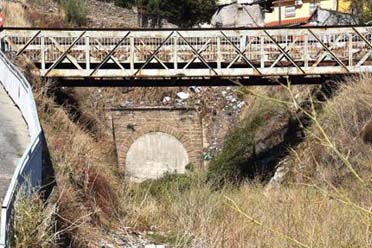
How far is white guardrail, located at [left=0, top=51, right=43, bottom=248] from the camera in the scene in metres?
7.35

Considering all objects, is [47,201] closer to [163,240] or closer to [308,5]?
[163,240]

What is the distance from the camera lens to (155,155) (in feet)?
93.7

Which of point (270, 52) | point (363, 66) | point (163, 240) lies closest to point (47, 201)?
point (163, 240)

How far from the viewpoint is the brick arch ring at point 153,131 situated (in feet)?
93.5

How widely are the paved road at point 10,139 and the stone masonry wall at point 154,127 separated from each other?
12687 millimetres

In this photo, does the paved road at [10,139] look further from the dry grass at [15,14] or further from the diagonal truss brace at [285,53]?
the dry grass at [15,14]

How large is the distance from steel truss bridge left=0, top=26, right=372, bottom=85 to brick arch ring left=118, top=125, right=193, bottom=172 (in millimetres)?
6317

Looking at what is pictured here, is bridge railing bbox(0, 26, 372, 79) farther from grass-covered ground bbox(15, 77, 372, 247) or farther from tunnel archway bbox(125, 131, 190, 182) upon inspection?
tunnel archway bbox(125, 131, 190, 182)

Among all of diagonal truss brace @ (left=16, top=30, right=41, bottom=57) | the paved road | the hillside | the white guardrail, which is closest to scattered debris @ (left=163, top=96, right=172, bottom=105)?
the hillside

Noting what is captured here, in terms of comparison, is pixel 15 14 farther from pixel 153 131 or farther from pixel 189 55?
pixel 189 55

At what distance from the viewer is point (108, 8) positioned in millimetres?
39094

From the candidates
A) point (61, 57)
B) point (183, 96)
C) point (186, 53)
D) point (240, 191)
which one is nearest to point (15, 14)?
point (183, 96)

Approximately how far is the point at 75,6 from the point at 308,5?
1537cm

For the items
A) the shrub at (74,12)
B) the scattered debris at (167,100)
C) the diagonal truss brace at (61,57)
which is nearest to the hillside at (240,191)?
the diagonal truss brace at (61,57)
